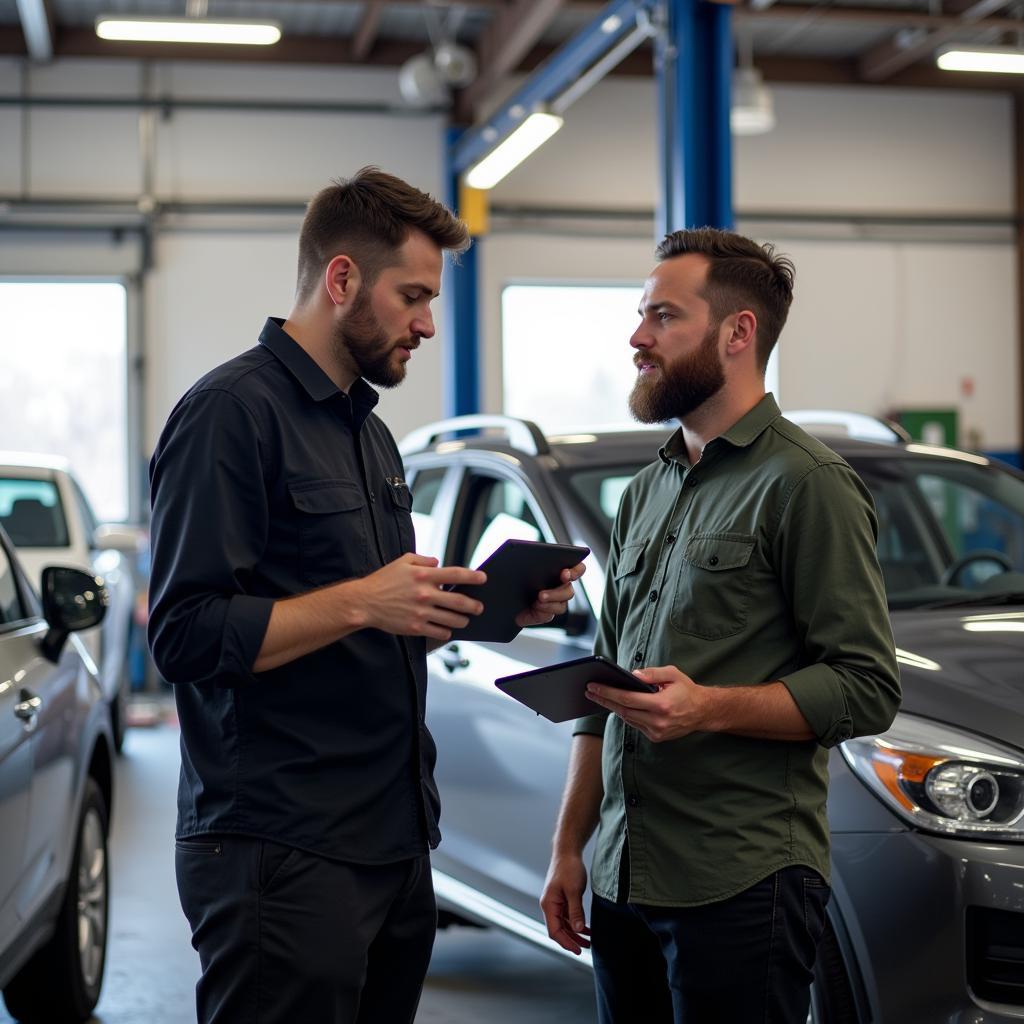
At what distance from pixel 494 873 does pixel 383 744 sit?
1.85 meters

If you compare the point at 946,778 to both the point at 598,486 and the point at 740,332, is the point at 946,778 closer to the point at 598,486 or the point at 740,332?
the point at 740,332

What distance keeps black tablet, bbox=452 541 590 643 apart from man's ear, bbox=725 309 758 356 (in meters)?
0.39

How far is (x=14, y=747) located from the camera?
9.70ft

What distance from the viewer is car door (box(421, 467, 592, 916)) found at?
11.1 ft

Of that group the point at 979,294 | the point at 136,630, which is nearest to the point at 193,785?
the point at 136,630

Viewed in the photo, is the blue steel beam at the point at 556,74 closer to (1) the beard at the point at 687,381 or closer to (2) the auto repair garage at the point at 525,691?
(2) the auto repair garage at the point at 525,691

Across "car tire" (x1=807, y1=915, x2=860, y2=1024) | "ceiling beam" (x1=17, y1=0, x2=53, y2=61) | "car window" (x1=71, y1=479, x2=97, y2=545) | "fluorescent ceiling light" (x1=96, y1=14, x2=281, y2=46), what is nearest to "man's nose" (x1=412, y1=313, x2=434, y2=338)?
"car tire" (x1=807, y1=915, x2=860, y2=1024)

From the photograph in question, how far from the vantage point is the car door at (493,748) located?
133 inches

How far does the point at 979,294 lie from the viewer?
45.6 feet

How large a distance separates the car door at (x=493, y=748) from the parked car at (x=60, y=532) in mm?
3869

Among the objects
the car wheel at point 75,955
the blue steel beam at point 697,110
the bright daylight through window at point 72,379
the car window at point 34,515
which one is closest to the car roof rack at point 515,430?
the car wheel at point 75,955

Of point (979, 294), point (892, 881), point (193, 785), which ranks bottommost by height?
point (892, 881)

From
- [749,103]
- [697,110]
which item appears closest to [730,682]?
[697,110]

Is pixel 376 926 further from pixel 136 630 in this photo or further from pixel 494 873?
pixel 136 630
